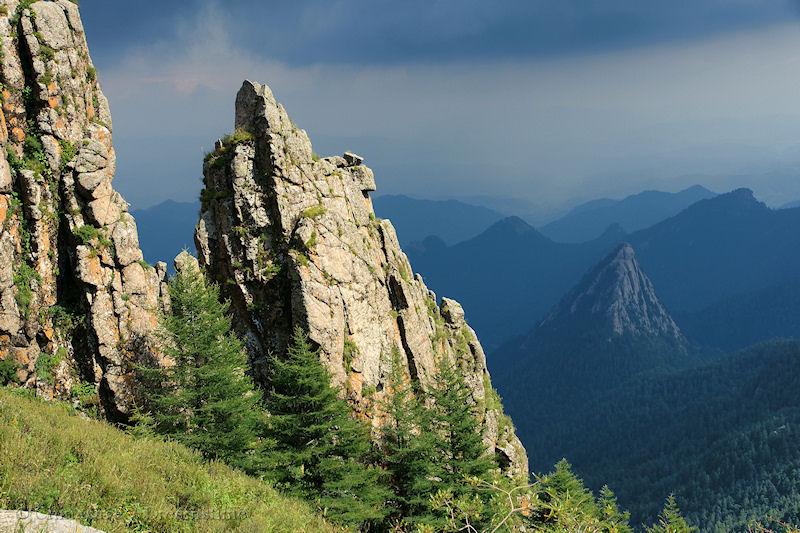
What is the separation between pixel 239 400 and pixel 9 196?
60.0ft

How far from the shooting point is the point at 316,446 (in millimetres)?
28250

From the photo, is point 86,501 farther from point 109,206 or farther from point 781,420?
point 781,420

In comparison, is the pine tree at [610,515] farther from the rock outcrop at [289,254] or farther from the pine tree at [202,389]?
the pine tree at [202,389]

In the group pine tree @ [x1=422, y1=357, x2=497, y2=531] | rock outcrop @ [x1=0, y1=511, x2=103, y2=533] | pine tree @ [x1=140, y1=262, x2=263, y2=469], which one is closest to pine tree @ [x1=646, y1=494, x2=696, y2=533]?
pine tree @ [x1=422, y1=357, x2=497, y2=531]

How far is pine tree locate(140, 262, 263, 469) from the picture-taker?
26859 mm

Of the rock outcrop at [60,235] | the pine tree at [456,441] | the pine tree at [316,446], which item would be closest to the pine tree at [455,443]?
the pine tree at [456,441]

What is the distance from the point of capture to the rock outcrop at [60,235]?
99.1ft

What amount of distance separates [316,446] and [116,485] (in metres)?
17.3

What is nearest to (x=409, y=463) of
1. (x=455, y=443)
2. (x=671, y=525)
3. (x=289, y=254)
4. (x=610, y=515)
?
(x=455, y=443)

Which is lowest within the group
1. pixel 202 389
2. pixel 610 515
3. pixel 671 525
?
pixel 671 525

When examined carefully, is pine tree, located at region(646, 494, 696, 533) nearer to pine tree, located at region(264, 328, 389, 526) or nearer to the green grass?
the green grass

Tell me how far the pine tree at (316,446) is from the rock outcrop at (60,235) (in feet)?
35.8

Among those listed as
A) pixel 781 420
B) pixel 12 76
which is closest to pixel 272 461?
pixel 12 76

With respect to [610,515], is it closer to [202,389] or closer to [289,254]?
[202,389]
